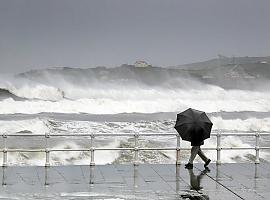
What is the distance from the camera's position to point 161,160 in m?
20.5

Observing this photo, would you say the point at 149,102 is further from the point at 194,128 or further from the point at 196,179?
the point at 196,179

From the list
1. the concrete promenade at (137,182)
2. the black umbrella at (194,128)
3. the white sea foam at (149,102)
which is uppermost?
the white sea foam at (149,102)

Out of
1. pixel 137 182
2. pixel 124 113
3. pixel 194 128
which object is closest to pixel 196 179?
pixel 137 182

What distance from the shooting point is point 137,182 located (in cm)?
1220

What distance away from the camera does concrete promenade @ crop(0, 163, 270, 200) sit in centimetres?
1077

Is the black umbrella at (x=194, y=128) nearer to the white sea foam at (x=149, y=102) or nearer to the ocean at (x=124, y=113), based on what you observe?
the ocean at (x=124, y=113)

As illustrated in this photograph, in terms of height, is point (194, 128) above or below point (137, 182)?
above

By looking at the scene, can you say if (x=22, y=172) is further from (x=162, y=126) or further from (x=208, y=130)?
(x=162, y=126)

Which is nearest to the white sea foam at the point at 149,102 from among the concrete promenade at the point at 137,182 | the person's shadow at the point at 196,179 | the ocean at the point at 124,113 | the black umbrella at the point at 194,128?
the ocean at the point at 124,113

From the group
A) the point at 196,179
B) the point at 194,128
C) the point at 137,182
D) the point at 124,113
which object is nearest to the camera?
the point at 137,182

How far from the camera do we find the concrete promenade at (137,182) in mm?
10772

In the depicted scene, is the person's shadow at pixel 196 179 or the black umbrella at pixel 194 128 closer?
the person's shadow at pixel 196 179

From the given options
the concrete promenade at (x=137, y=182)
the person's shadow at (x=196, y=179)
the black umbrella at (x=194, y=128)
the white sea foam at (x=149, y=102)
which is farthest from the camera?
the white sea foam at (x=149, y=102)

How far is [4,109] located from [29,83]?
2616 cm
